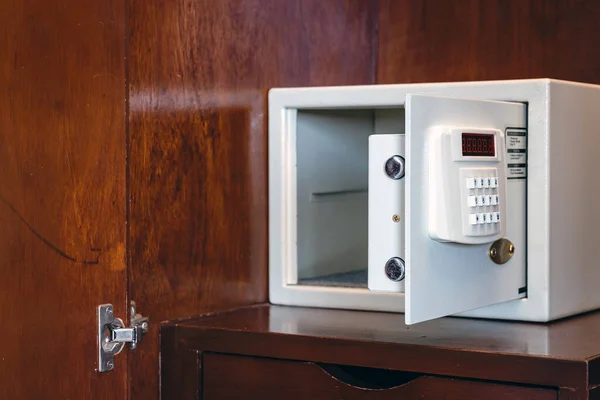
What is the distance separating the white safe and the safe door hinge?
314mm

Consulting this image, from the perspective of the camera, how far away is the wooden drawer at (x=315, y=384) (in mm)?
1035

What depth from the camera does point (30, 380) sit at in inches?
38.8

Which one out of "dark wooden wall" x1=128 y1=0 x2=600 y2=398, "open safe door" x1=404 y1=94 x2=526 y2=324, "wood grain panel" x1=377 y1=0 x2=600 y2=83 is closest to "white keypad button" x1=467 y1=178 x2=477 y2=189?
"open safe door" x1=404 y1=94 x2=526 y2=324

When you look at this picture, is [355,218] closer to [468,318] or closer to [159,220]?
[468,318]

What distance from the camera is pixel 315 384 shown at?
1.12 m

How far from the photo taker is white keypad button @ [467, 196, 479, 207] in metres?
1.07

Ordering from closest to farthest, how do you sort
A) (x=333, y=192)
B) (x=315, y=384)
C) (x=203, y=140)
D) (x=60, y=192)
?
(x=60, y=192)
(x=315, y=384)
(x=203, y=140)
(x=333, y=192)

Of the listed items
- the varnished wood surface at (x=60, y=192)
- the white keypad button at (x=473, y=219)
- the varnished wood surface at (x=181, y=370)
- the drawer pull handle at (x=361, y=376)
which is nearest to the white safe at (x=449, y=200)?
the white keypad button at (x=473, y=219)

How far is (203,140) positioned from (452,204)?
1.32ft

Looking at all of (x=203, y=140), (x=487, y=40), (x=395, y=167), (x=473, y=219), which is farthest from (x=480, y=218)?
(x=487, y=40)

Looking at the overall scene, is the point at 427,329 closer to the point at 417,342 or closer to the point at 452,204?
the point at 417,342

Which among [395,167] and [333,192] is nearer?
[395,167]

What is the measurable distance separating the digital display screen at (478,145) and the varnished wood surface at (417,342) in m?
0.23

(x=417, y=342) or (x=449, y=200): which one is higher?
(x=449, y=200)
